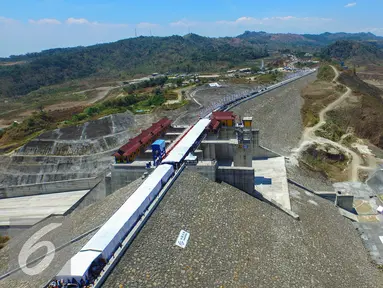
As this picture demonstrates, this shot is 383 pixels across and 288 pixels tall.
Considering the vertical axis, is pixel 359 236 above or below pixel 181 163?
below

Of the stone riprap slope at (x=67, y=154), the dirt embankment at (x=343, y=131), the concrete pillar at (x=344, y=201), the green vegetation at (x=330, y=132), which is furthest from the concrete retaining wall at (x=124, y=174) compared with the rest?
the green vegetation at (x=330, y=132)

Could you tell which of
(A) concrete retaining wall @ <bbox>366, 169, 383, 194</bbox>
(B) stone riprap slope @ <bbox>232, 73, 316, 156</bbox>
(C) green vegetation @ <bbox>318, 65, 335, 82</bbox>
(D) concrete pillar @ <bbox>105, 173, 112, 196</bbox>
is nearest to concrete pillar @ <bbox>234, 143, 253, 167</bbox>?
(D) concrete pillar @ <bbox>105, 173, 112, 196</bbox>

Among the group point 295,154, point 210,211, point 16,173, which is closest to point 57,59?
point 16,173

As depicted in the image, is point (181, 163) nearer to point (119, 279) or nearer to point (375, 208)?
point (119, 279)

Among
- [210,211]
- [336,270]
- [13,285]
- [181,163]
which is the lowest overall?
[336,270]

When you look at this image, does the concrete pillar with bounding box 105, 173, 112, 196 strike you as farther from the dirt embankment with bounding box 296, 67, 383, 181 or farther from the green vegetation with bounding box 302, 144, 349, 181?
the dirt embankment with bounding box 296, 67, 383, 181

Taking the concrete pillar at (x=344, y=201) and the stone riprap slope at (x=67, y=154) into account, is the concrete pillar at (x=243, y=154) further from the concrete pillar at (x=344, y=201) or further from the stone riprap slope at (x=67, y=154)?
the stone riprap slope at (x=67, y=154)

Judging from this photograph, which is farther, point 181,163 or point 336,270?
point 181,163

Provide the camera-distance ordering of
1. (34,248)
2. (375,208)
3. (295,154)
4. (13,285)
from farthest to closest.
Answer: (295,154)
(375,208)
(34,248)
(13,285)
